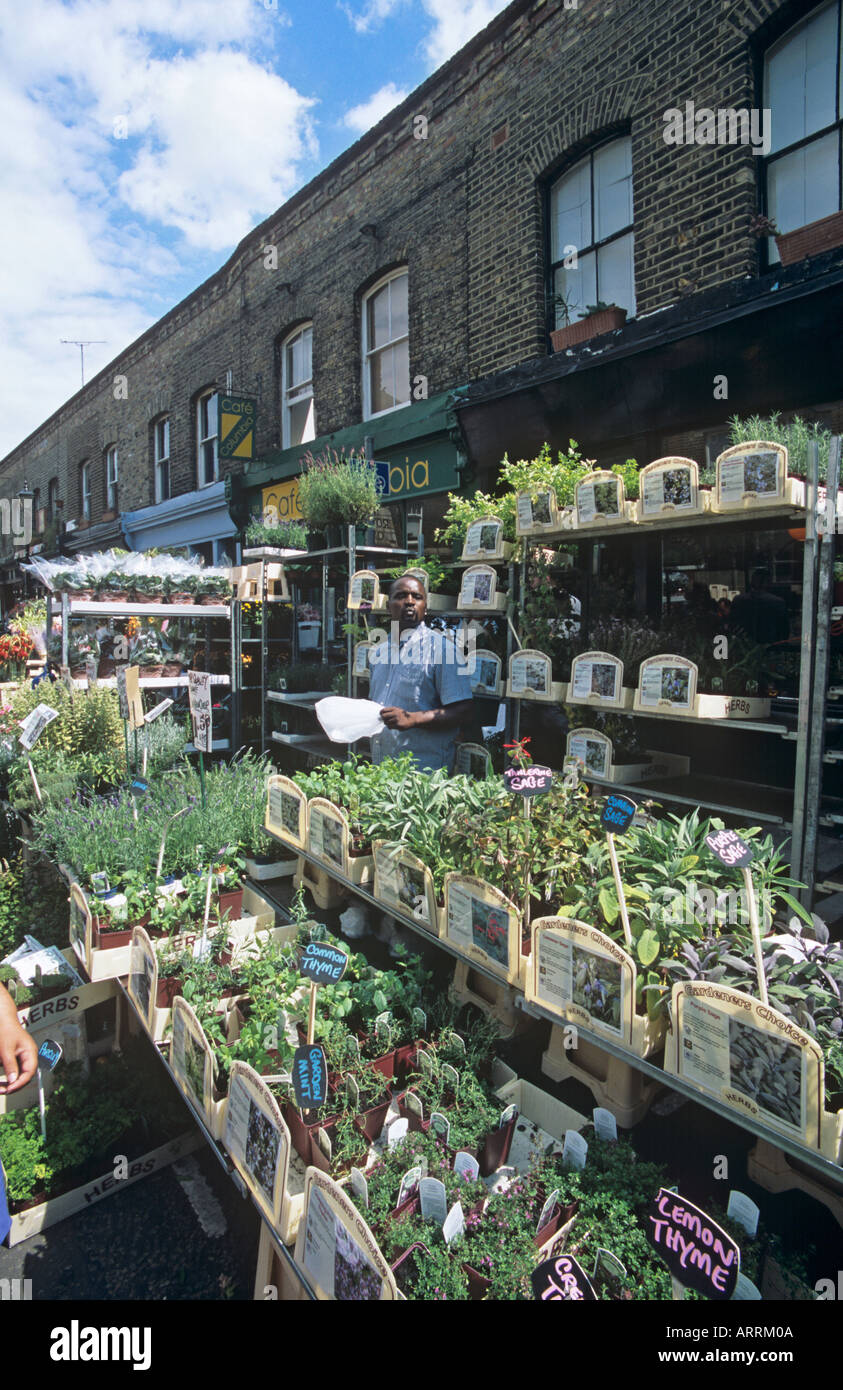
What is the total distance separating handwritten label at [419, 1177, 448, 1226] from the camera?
6.36 feet

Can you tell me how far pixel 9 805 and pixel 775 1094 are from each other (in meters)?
5.87

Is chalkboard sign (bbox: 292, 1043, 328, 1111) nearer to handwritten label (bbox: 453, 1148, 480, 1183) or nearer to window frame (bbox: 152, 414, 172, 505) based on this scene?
Answer: handwritten label (bbox: 453, 1148, 480, 1183)

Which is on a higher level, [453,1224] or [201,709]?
[201,709]

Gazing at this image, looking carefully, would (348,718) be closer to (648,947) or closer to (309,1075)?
(309,1075)

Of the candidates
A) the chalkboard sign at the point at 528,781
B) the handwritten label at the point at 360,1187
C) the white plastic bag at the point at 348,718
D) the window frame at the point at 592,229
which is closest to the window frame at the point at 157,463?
the window frame at the point at 592,229

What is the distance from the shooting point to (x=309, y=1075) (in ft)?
6.87

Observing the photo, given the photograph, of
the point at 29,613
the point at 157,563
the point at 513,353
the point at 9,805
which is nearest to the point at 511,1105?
the point at 9,805

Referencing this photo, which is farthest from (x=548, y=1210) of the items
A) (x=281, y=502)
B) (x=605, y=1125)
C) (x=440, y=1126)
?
(x=281, y=502)

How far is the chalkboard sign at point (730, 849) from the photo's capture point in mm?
1899

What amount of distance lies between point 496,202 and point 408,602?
19.1 ft

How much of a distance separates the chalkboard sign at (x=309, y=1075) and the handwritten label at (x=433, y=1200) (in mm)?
338

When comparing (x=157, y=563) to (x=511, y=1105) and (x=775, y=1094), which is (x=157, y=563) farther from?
(x=775, y=1094)

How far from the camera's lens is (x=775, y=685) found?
3.68m

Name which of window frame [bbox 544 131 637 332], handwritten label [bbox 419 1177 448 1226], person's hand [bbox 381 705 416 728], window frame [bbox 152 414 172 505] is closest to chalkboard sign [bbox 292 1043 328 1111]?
handwritten label [bbox 419 1177 448 1226]
